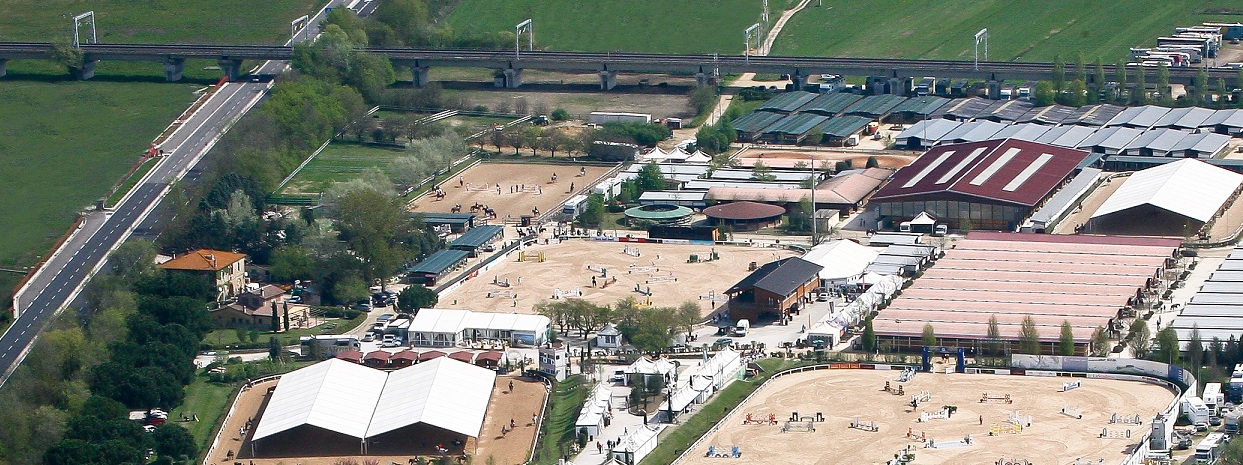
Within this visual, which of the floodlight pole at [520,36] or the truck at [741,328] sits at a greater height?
the floodlight pole at [520,36]

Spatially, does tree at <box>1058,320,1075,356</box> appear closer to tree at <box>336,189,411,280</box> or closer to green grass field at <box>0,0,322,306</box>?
tree at <box>336,189,411,280</box>

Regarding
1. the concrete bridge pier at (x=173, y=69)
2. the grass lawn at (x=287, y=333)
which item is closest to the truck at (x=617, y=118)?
the concrete bridge pier at (x=173, y=69)

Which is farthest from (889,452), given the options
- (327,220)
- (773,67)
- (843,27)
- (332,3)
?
(332,3)

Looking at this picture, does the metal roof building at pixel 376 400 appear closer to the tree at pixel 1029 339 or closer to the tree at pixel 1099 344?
the tree at pixel 1029 339

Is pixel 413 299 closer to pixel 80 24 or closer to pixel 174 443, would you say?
pixel 174 443

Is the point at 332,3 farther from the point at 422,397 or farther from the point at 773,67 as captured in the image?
the point at 422,397

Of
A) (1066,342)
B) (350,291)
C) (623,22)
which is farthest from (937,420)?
(623,22)

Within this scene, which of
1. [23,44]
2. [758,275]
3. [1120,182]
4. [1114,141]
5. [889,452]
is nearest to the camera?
[889,452]
